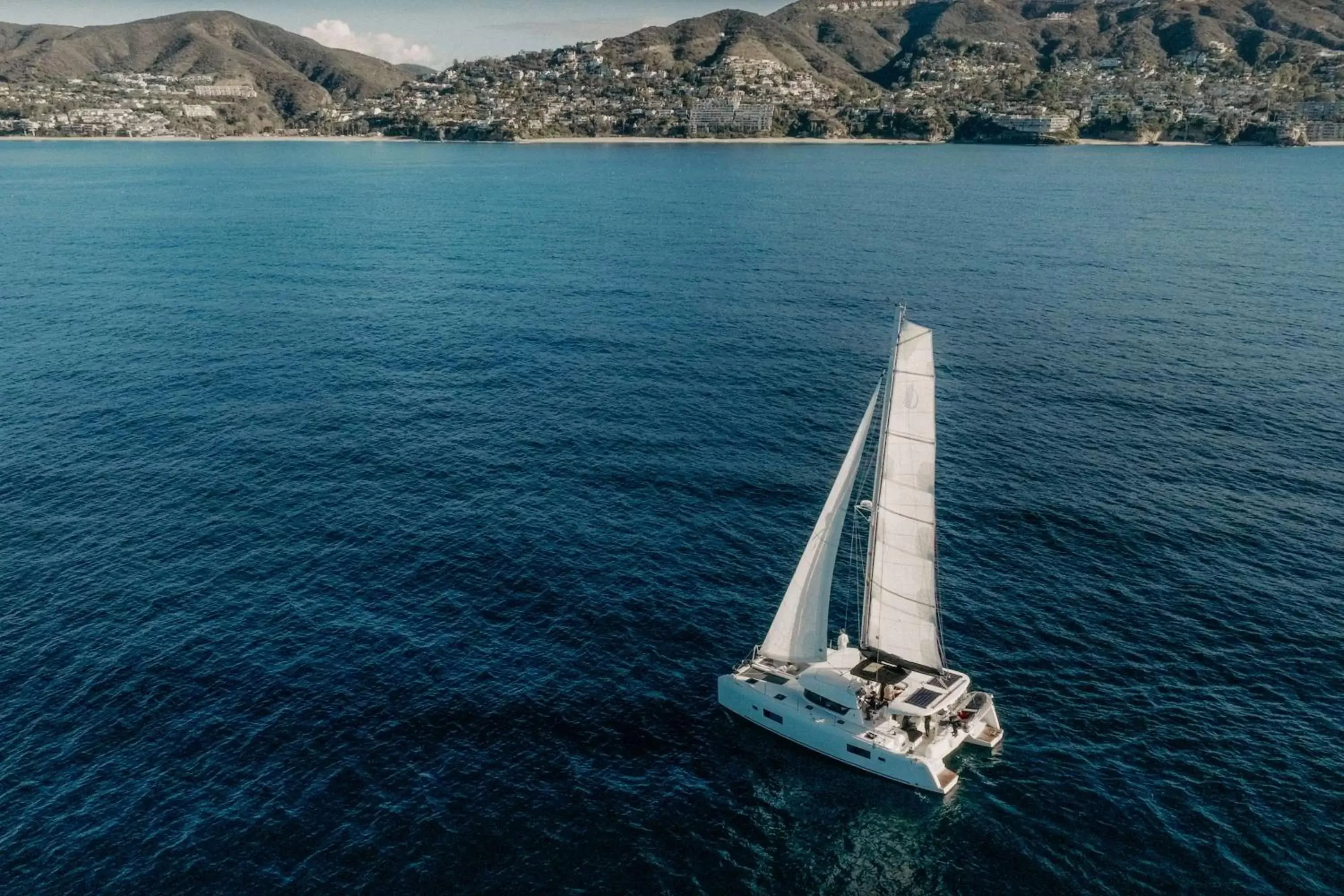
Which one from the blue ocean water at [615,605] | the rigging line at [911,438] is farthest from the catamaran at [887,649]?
the blue ocean water at [615,605]

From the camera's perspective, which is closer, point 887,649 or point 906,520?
point 906,520

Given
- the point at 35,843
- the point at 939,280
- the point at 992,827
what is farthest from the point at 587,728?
the point at 939,280

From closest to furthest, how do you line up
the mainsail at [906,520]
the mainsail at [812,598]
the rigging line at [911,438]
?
the mainsail at [906,520], the rigging line at [911,438], the mainsail at [812,598]

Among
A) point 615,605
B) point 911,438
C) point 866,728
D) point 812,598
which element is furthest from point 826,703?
point 615,605

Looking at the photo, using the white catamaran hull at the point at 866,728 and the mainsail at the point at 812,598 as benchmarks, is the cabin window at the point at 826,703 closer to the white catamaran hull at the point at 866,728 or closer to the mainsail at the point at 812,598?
the white catamaran hull at the point at 866,728

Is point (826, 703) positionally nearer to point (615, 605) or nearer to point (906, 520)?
point (906, 520)
